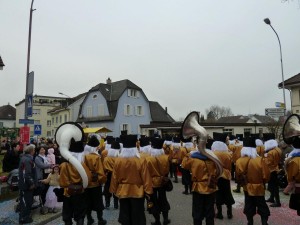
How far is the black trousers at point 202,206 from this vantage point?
651 cm

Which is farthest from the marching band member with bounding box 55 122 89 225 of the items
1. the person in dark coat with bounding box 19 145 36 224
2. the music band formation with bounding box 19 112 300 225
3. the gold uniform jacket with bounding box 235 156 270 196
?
the gold uniform jacket with bounding box 235 156 270 196

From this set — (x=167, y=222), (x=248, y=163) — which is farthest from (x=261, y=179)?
(x=167, y=222)

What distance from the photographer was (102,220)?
7906 mm

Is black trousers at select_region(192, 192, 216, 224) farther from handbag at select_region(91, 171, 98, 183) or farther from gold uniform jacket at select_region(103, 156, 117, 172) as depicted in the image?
gold uniform jacket at select_region(103, 156, 117, 172)

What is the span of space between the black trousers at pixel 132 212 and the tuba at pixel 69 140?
97 cm

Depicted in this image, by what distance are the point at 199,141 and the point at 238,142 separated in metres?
7.84

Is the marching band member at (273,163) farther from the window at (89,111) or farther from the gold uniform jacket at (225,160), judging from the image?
the window at (89,111)

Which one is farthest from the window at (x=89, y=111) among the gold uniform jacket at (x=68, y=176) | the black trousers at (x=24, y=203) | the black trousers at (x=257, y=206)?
the black trousers at (x=257, y=206)

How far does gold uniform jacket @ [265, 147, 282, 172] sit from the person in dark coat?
6.75 m

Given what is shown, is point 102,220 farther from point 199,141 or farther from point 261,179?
point 261,179

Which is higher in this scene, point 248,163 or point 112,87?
point 112,87

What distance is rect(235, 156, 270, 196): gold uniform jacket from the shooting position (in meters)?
6.93

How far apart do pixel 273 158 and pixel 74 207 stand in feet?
20.3

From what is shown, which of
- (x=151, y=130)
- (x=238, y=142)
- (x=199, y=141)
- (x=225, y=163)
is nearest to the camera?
Result: (x=199, y=141)
